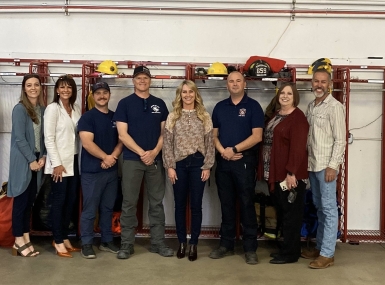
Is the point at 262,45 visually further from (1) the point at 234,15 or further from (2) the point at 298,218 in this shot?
(2) the point at 298,218

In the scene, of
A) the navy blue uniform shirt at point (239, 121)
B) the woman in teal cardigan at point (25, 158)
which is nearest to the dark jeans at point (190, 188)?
the navy blue uniform shirt at point (239, 121)

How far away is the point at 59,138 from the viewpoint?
13.4 feet

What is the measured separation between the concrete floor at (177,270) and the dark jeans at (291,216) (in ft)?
0.54

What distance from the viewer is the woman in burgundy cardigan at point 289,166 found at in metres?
3.82

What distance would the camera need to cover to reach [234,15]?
4.95 metres

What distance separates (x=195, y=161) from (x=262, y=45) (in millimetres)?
1877

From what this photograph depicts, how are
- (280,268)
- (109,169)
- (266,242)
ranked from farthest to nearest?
(266,242) < (109,169) < (280,268)

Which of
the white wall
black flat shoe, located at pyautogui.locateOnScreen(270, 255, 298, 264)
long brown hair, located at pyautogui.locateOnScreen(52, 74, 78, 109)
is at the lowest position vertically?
black flat shoe, located at pyautogui.locateOnScreen(270, 255, 298, 264)

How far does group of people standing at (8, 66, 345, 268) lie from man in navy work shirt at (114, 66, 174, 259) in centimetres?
1

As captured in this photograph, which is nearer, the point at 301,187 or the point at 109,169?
the point at 301,187

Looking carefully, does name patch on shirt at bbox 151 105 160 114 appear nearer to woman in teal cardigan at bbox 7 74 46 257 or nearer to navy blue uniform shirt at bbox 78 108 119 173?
navy blue uniform shirt at bbox 78 108 119 173

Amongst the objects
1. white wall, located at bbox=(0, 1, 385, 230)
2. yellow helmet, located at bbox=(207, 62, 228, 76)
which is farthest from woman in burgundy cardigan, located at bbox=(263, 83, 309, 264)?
white wall, located at bbox=(0, 1, 385, 230)

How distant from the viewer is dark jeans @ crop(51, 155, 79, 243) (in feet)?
13.4

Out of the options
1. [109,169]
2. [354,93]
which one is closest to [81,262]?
[109,169]
